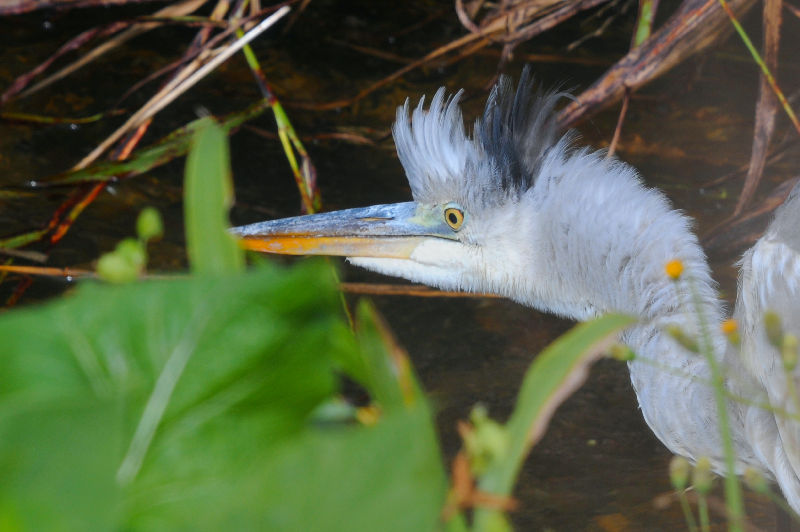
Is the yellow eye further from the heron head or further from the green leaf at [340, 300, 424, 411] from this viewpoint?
the green leaf at [340, 300, 424, 411]

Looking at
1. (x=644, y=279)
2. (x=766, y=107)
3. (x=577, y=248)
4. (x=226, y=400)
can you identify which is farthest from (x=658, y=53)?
(x=226, y=400)

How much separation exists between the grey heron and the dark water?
58 cm

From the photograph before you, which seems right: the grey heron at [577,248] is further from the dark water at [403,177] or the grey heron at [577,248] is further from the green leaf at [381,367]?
the green leaf at [381,367]

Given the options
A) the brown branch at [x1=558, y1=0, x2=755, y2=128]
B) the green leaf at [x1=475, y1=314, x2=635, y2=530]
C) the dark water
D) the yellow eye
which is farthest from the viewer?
the brown branch at [x1=558, y1=0, x2=755, y2=128]

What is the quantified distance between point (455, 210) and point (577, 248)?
0.44 m

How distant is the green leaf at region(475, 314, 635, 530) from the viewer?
2.24ft

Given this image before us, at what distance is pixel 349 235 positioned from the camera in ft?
8.87

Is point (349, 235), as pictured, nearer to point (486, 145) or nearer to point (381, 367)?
point (486, 145)

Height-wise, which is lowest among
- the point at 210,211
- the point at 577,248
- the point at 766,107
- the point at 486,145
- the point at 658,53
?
the point at 210,211

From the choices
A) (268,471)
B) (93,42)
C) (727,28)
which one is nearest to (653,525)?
(727,28)

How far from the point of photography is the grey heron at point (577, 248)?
1.97m

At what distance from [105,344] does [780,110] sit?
4166mm

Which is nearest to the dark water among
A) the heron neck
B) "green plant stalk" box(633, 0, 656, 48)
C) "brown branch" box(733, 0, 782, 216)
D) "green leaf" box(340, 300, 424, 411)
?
"brown branch" box(733, 0, 782, 216)

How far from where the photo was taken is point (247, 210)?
12.7 ft
